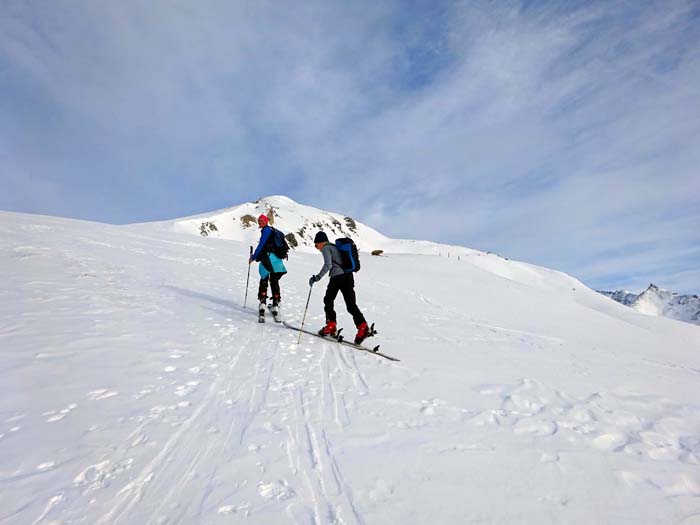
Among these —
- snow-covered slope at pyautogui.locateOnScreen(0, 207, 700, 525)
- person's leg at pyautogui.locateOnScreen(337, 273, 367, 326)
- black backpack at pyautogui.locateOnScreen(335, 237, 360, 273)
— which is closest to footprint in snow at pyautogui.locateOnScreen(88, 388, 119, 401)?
snow-covered slope at pyautogui.locateOnScreen(0, 207, 700, 525)

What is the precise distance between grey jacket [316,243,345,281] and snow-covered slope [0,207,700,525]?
5.25 ft

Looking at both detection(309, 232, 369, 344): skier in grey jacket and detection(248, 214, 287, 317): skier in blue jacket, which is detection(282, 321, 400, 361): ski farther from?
detection(248, 214, 287, 317): skier in blue jacket

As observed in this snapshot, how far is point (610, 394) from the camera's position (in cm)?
540

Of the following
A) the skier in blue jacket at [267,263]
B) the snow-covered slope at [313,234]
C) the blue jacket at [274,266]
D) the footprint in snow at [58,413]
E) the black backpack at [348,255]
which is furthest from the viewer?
the snow-covered slope at [313,234]

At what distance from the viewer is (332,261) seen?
7.68 metres

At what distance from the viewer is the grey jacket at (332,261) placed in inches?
301

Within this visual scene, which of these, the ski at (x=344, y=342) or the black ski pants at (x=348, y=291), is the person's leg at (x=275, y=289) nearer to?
the ski at (x=344, y=342)

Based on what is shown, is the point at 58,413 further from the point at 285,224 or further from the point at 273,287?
the point at 285,224

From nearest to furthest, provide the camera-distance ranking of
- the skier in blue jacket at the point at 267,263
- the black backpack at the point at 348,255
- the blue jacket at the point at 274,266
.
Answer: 1. the black backpack at the point at 348,255
2. the skier in blue jacket at the point at 267,263
3. the blue jacket at the point at 274,266

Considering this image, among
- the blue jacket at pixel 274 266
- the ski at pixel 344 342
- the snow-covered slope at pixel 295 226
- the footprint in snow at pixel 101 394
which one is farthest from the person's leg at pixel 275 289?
the snow-covered slope at pixel 295 226

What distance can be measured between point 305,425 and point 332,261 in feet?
13.7

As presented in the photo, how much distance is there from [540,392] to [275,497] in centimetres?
428

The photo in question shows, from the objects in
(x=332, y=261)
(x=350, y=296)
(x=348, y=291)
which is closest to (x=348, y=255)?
(x=332, y=261)

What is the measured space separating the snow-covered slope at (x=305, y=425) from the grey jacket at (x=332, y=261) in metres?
1.60
